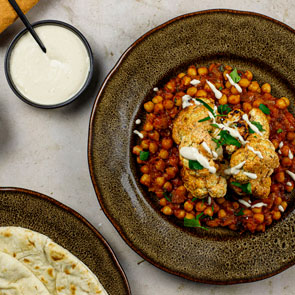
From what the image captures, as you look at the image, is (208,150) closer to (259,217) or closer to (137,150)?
(137,150)

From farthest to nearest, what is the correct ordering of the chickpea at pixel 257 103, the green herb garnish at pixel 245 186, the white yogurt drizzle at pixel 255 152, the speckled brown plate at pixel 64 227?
the chickpea at pixel 257 103, the speckled brown plate at pixel 64 227, the green herb garnish at pixel 245 186, the white yogurt drizzle at pixel 255 152

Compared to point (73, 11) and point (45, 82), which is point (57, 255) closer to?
point (45, 82)

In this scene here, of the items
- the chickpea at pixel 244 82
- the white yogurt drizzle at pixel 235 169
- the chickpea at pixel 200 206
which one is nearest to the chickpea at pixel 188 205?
the chickpea at pixel 200 206

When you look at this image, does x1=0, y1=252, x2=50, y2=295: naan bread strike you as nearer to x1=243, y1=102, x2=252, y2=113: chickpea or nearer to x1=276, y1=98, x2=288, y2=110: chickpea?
x1=243, y1=102, x2=252, y2=113: chickpea

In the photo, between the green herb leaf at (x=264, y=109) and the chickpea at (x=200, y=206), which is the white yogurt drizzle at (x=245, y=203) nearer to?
the chickpea at (x=200, y=206)

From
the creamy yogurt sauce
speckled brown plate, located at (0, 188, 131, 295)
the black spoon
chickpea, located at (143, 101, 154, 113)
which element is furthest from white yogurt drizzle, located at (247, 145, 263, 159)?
the black spoon
